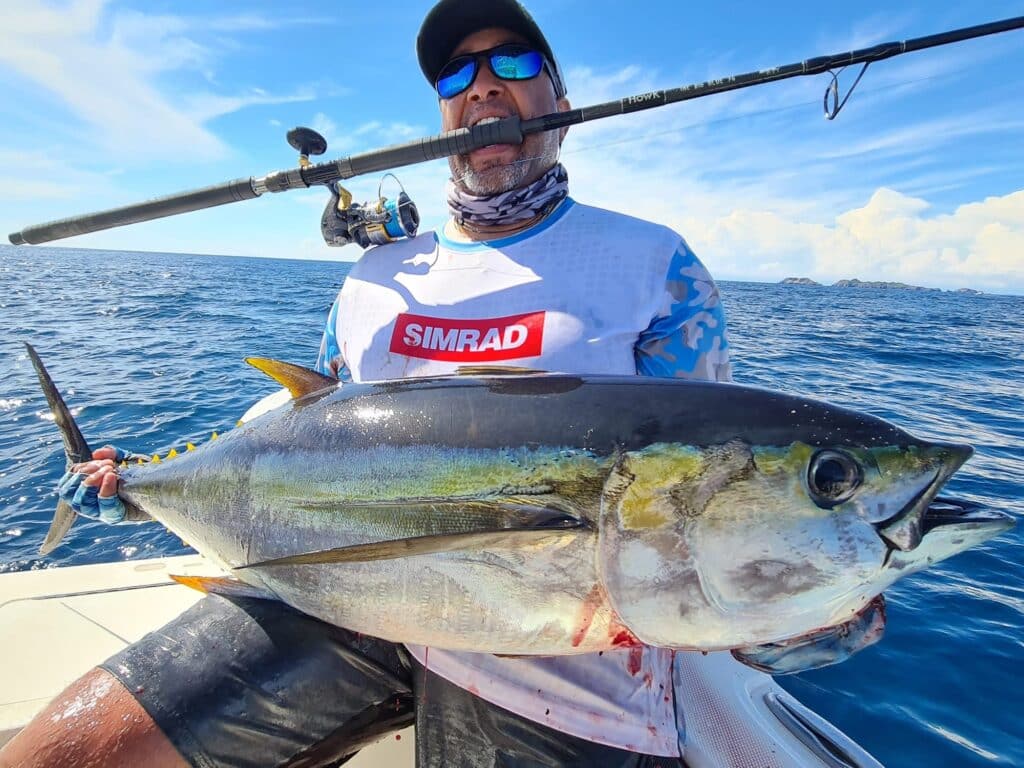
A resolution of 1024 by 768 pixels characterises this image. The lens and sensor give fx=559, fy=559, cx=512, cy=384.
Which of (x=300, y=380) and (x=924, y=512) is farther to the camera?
(x=300, y=380)

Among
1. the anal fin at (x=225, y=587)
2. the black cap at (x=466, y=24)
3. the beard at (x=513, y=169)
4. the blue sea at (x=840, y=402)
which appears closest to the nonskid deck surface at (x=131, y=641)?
the anal fin at (x=225, y=587)

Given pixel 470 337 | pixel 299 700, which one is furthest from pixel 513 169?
pixel 299 700

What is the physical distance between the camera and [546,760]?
1.74 meters

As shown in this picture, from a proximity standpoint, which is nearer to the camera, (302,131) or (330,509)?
(330,509)

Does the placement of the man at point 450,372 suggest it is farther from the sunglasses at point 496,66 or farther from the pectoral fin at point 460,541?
the pectoral fin at point 460,541

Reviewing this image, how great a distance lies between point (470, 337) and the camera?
7.29 feet

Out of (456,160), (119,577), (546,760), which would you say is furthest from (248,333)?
(546,760)

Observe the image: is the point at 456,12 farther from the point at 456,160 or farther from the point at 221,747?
the point at 221,747

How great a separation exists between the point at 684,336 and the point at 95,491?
2.59 m

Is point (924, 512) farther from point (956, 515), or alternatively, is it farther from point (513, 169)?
point (513, 169)

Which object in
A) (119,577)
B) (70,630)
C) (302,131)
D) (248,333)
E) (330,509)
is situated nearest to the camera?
(330,509)

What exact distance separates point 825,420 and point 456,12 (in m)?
2.51

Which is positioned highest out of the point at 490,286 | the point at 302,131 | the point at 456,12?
the point at 456,12

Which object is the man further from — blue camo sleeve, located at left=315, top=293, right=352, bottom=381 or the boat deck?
the boat deck
